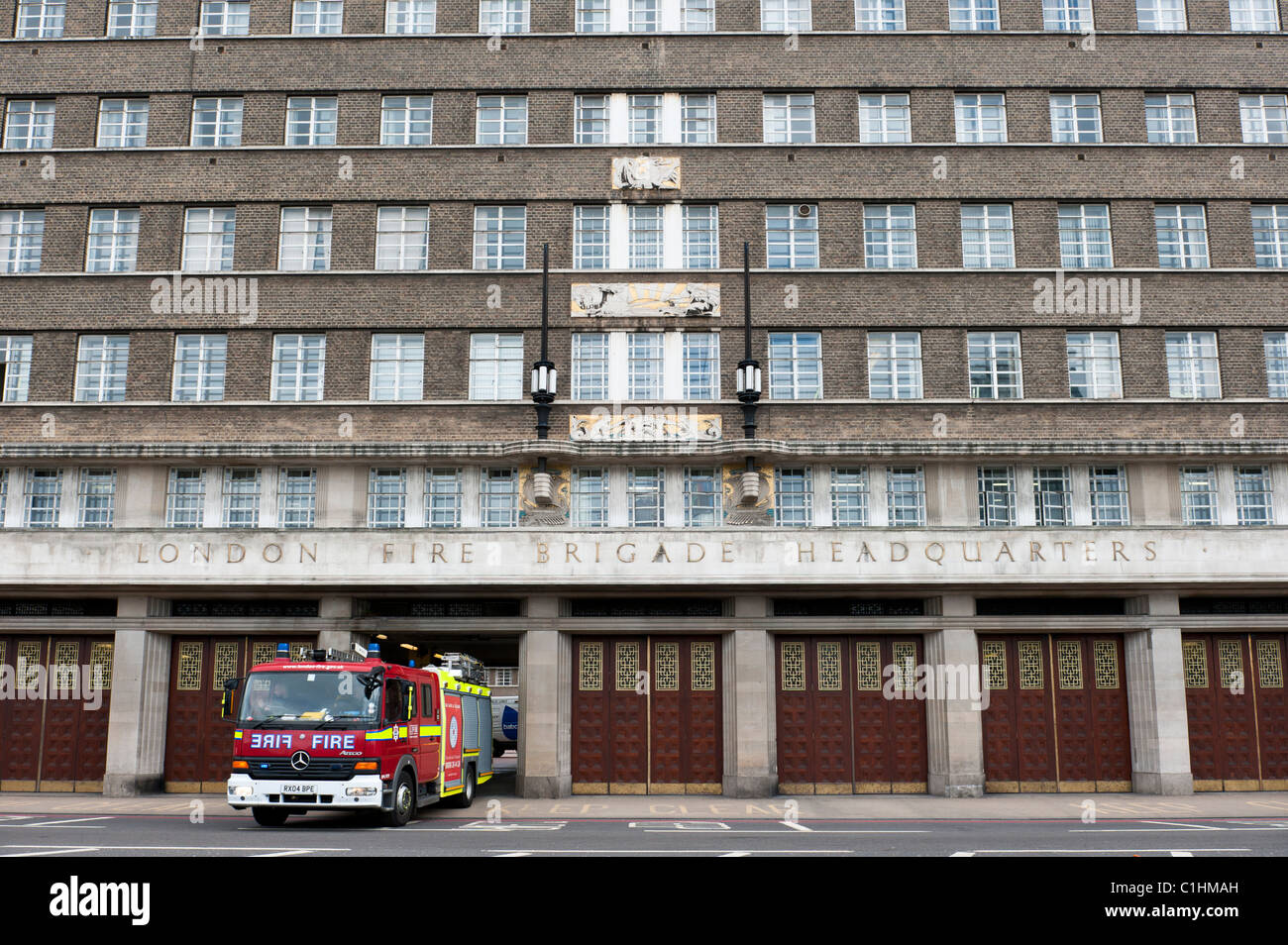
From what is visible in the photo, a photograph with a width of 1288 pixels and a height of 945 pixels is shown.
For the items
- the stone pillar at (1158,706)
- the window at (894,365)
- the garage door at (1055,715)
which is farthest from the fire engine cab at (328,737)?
the stone pillar at (1158,706)

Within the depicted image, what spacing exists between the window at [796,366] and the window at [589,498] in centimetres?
466

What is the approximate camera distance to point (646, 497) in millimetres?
26766

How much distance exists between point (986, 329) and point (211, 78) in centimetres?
2074

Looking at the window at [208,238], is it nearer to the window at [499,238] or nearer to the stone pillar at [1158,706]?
the window at [499,238]

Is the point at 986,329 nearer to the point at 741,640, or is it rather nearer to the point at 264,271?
the point at 741,640

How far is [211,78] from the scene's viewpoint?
2881 cm

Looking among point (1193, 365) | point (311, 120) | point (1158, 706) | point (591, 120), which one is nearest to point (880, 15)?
point (591, 120)

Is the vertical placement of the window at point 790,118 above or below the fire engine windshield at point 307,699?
above

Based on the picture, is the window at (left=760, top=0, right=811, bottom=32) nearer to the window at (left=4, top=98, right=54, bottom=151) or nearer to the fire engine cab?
the window at (left=4, top=98, right=54, bottom=151)

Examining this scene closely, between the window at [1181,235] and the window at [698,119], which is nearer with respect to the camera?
the window at [1181,235]

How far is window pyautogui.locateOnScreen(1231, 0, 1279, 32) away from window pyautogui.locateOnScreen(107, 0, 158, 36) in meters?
28.3

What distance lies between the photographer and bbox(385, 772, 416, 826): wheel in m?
18.1

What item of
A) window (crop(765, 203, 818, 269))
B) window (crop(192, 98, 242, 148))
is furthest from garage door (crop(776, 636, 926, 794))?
window (crop(192, 98, 242, 148))

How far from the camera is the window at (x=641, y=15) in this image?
29016 millimetres
